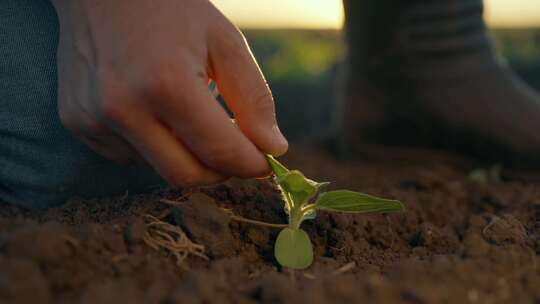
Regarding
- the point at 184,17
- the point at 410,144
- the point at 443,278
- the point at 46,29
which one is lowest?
the point at 410,144

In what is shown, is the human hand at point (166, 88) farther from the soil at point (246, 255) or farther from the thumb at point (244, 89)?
the soil at point (246, 255)

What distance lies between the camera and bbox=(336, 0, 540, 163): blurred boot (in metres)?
2.59

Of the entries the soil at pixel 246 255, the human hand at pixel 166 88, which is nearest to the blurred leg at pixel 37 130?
the soil at pixel 246 255

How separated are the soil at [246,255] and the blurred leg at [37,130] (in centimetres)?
6

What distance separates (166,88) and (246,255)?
0.40 metres

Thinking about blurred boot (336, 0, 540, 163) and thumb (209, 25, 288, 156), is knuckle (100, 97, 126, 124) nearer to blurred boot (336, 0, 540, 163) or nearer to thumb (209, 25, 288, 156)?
thumb (209, 25, 288, 156)

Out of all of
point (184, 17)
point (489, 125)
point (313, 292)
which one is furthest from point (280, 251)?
point (489, 125)

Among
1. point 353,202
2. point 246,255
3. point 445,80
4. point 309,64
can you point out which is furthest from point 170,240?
point 309,64

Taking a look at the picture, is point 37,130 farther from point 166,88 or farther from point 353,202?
point 353,202

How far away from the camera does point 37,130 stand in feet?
4.63

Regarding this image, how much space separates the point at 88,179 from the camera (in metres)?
1.45

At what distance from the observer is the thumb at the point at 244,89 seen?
1.18 meters

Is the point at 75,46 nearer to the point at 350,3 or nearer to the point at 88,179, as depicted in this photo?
the point at 88,179

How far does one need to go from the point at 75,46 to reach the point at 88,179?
383mm
